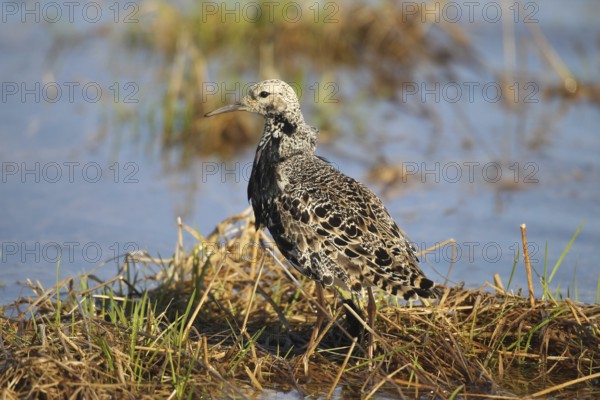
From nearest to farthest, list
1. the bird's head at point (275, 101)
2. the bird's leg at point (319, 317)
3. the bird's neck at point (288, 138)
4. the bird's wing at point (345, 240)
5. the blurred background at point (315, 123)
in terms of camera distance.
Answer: the bird's wing at point (345, 240) → the bird's leg at point (319, 317) → the bird's neck at point (288, 138) → the bird's head at point (275, 101) → the blurred background at point (315, 123)

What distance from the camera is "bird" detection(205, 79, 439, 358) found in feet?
17.0

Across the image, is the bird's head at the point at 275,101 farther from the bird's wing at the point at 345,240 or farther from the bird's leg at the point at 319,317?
the bird's leg at the point at 319,317

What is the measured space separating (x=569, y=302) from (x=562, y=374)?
0.41 meters

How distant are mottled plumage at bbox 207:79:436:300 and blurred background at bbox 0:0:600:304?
941mm

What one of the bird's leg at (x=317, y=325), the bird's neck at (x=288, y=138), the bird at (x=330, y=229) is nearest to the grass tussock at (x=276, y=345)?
the bird's leg at (x=317, y=325)

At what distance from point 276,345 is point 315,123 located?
4406 mm

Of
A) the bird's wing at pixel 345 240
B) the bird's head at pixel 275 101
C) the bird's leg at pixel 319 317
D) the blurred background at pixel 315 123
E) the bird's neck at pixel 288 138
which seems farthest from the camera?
the blurred background at pixel 315 123

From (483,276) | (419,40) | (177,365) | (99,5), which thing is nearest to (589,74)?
(419,40)

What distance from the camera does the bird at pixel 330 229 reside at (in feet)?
17.0

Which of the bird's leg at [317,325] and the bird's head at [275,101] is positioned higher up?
the bird's head at [275,101]

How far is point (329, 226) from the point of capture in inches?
208

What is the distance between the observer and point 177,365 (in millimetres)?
4840

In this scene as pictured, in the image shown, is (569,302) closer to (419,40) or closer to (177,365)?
(177,365)

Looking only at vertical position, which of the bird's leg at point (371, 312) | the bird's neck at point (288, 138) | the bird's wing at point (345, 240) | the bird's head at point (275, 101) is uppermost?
the bird's head at point (275, 101)
